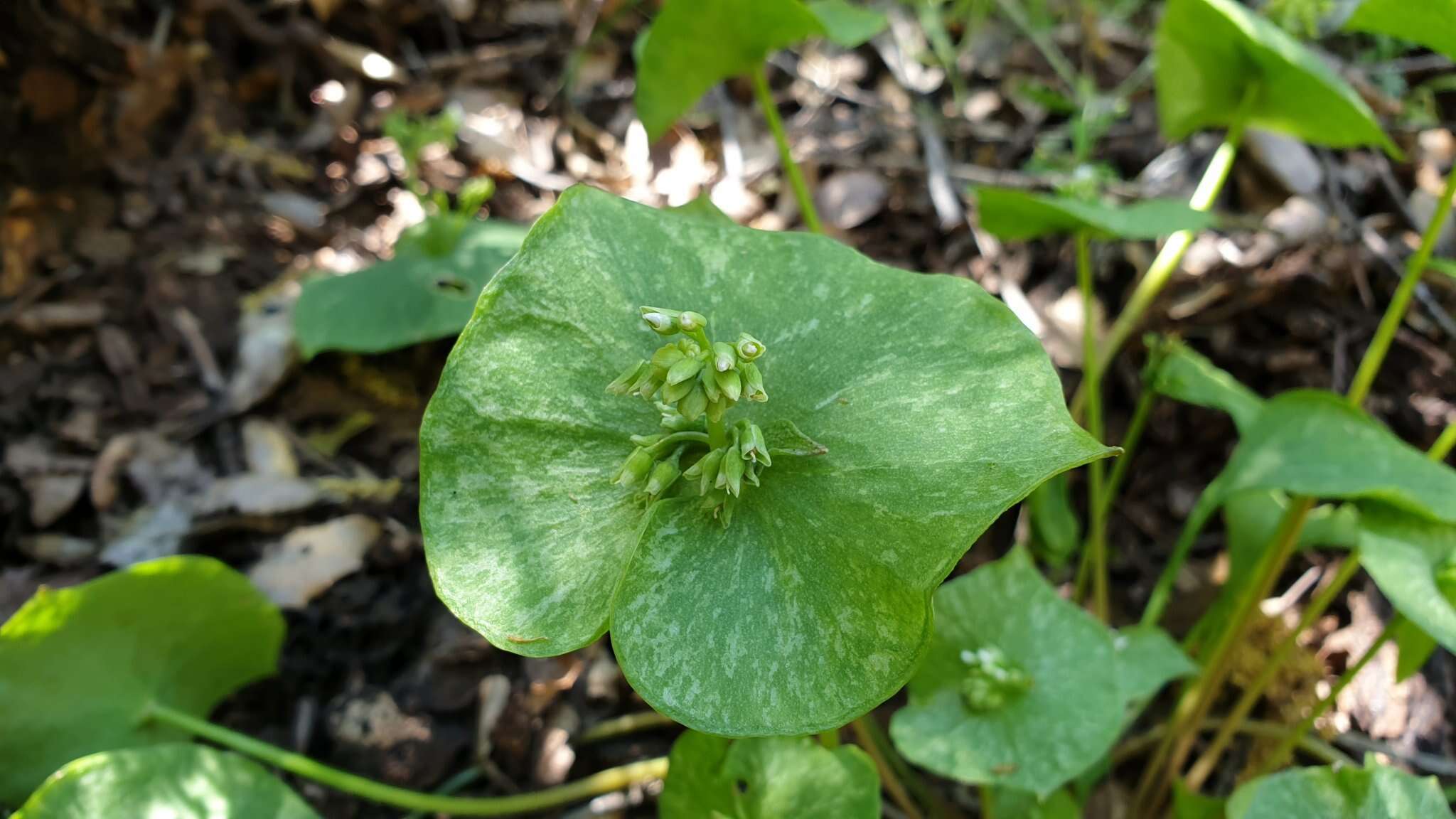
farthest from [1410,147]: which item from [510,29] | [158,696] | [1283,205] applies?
[158,696]

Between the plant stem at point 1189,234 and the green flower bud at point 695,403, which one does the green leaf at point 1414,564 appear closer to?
the plant stem at point 1189,234

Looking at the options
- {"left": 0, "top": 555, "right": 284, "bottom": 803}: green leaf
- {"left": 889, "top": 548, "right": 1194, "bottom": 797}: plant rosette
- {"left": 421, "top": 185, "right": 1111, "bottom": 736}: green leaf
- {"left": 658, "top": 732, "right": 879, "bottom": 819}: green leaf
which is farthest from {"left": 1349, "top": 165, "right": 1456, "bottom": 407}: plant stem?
{"left": 0, "top": 555, "right": 284, "bottom": 803}: green leaf

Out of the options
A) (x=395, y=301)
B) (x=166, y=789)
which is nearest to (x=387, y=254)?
(x=395, y=301)

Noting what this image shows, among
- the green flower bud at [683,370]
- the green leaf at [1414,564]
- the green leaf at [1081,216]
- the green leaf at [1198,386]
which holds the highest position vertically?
the green flower bud at [683,370]

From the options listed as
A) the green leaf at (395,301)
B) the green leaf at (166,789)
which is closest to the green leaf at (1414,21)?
the green leaf at (395,301)

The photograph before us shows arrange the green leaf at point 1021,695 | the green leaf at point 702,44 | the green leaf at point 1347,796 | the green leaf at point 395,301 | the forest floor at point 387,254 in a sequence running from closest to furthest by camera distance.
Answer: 1. the green leaf at point 1347,796
2. the green leaf at point 1021,695
3. the green leaf at point 702,44
4. the forest floor at point 387,254
5. the green leaf at point 395,301

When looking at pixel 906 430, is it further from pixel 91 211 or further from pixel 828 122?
pixel 91 211

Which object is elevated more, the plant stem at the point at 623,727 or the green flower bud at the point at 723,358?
the green flower bud at the point at 723,358

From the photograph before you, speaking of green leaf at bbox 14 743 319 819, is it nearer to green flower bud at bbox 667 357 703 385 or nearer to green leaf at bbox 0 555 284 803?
green leaf at bbox 0 555 284 803
